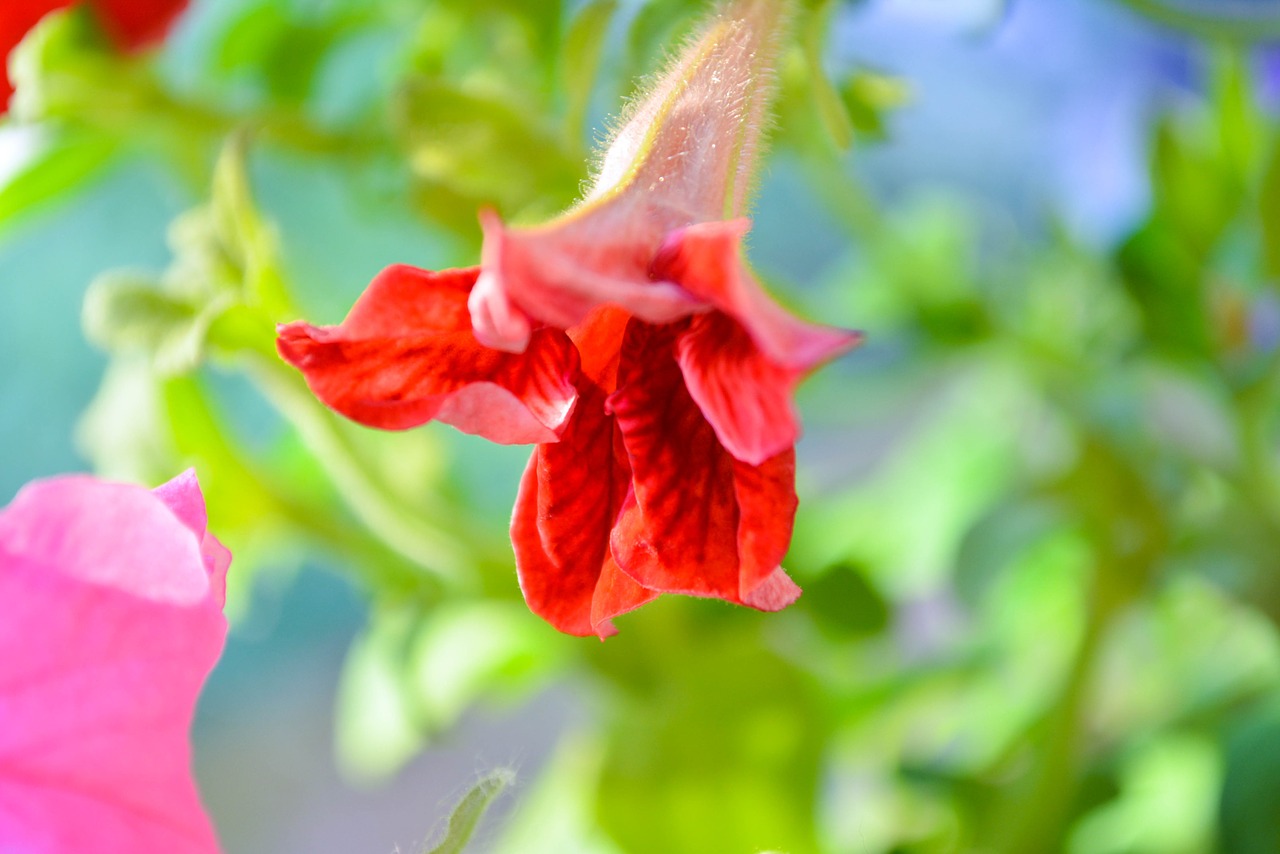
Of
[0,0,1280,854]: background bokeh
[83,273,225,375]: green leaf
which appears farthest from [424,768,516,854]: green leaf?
[83,273,225,375]: green leaf

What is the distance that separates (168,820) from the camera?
0.12 metres

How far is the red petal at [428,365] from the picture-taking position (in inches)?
4.5

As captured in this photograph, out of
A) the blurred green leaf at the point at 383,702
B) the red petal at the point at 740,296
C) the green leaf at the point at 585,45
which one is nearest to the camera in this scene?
the red petal at the point at 740,296

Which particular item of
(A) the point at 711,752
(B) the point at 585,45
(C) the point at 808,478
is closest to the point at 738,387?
(B) the point at 585,45

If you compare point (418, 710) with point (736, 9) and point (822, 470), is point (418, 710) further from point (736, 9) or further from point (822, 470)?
point (822, 470)

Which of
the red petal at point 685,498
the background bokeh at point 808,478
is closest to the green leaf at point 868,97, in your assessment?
the background bokeh at point 808,478

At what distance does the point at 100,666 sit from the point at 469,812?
36 millimetres

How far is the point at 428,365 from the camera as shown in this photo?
126 mm

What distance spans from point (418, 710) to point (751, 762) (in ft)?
0.29

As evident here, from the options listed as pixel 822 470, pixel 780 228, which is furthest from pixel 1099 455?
pixel 780 228

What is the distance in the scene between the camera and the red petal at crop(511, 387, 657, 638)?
0.13 m

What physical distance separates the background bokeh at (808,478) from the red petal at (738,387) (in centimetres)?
4

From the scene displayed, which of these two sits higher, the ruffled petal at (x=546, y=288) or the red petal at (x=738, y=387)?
the ruffled petal at (x=546, y=288)

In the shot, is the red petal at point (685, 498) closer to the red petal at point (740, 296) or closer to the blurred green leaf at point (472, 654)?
the red petal at point (740, 296)
